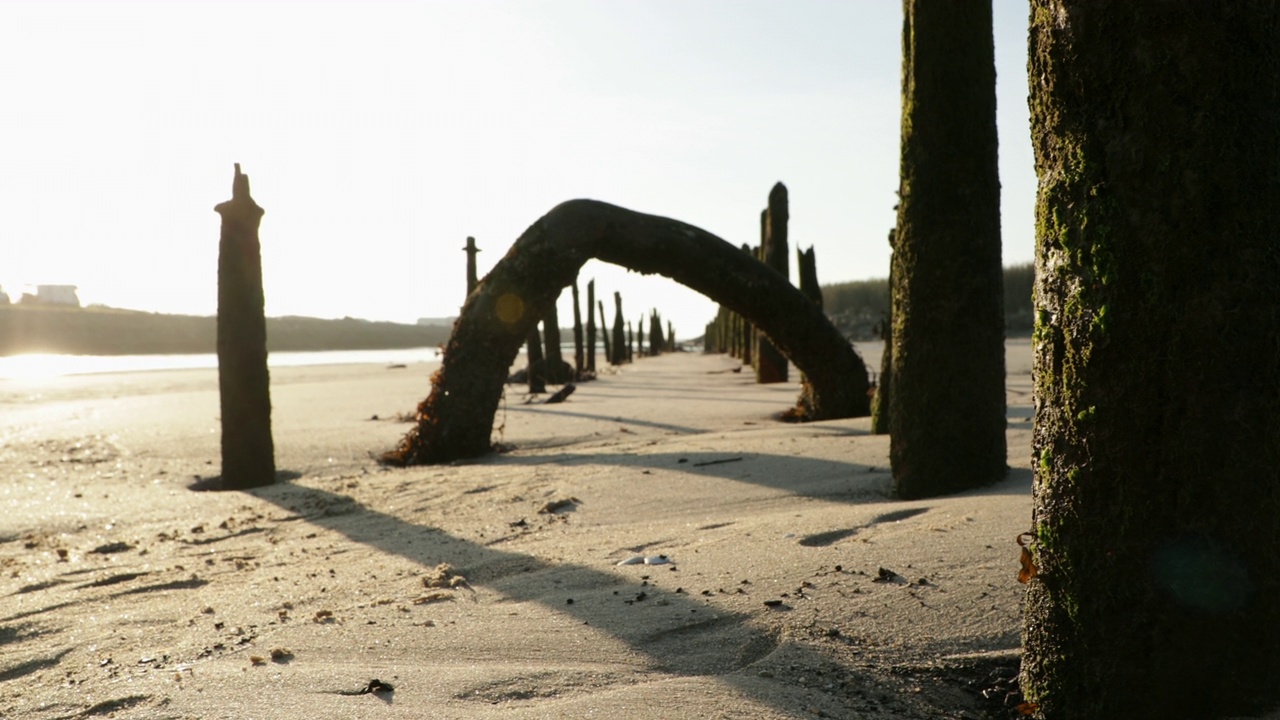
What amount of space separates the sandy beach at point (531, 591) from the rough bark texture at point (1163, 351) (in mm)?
519

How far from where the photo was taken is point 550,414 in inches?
468

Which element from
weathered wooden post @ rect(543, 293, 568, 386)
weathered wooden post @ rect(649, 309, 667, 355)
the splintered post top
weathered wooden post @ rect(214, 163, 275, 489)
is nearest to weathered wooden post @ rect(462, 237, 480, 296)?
weathered wooden post @ rect(543, 293, 568, 386)

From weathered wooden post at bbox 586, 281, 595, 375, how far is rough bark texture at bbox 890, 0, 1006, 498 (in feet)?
68.4

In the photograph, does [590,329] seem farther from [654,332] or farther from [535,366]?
[654,332]

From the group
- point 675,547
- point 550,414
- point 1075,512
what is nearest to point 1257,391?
point 1075,512

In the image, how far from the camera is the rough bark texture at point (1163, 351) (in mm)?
1943

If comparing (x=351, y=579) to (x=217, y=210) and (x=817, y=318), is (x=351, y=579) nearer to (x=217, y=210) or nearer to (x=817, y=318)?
(x=217, y=210)

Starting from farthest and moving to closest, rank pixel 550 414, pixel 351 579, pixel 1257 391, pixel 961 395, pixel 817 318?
pixel 550 414 < pixel 817 318 < pixel 961 395 < pixel 351 579 < pixel 1257 391

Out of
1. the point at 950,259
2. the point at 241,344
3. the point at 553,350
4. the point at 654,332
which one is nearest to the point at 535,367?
the point at 553,350

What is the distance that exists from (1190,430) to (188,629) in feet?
10.5

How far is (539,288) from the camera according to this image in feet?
27.0

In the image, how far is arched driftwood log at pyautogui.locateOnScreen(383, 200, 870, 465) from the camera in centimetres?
815

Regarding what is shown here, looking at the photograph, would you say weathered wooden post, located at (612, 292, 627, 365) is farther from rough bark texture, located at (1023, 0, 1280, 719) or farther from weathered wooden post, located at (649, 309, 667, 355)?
rough bark texture, located at (1023, 0, 1280, 719)

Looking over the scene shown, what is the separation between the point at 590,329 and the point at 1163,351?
1080 inches
